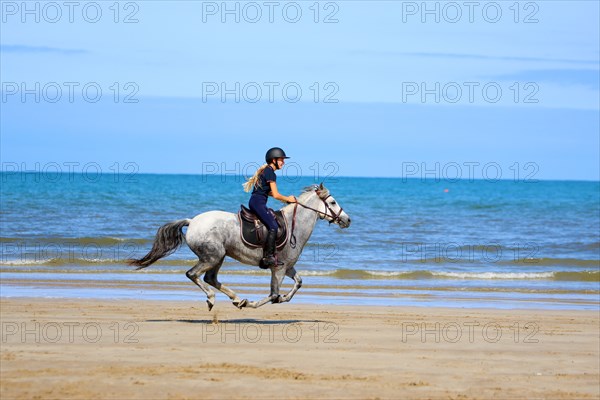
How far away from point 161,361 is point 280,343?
80.3 inches

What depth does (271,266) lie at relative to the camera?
13.4 m

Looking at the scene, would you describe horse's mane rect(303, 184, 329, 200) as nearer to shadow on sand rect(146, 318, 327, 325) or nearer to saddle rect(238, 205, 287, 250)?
saddle rect(238, 205, 287, 250)

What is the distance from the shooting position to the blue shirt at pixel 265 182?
12883 millimetres

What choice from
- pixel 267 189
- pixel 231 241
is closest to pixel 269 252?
pixel 231 241

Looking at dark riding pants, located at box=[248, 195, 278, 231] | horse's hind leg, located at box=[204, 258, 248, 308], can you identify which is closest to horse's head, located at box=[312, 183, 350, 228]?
dark riding pants, located at box=[248, 195, 278, 231]

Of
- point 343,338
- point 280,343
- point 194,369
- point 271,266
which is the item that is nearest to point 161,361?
point 194,369

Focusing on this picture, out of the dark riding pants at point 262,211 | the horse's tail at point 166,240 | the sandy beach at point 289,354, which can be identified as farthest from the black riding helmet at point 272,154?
the sandy beach at point 289,354

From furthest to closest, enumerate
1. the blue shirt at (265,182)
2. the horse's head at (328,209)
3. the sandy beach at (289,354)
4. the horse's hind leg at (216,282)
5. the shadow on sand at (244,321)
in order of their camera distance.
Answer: the horse's head at (328,209) → the shadow on sand at (244,321) → the horse's hind leg at (216,282) → the blue shirt at (265,182) → the sandy beach at (289,354)

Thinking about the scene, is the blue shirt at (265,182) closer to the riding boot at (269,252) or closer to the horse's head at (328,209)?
the riding boot at (269,252)

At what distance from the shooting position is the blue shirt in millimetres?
12883

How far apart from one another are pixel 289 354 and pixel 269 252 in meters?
2.96

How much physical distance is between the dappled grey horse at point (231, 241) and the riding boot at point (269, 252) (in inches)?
3.0

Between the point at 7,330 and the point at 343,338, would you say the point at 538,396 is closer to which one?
the point at 343,338

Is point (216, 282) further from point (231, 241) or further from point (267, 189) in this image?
point (267, 189)
